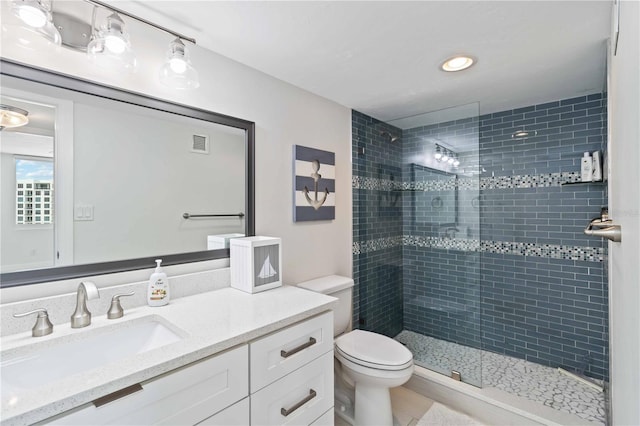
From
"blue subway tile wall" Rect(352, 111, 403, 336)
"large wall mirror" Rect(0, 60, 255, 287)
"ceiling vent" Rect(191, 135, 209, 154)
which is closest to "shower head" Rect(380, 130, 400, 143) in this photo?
"blue subway tile wall" Rect(352, 111, 403, 336)

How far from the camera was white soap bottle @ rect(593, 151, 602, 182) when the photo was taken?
2.13 m

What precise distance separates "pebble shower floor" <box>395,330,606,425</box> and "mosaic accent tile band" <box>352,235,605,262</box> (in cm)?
88

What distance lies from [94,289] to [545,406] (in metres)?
2.59

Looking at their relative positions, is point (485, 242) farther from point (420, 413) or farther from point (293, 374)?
point (293, 374)

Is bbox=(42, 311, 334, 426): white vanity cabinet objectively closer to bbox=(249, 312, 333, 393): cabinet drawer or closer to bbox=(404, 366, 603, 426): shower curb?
bbox=(249, 312, 333, 393): cabinet drawer

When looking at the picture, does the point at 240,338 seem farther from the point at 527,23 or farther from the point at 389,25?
the point at 527,23

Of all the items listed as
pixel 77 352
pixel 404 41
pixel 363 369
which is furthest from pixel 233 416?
pixel 404 41

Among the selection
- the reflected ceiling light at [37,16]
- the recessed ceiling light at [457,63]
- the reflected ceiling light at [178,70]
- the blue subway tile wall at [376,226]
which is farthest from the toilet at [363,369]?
the reflected ceiling light at [37,16]

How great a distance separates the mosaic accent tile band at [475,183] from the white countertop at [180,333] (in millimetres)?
1416

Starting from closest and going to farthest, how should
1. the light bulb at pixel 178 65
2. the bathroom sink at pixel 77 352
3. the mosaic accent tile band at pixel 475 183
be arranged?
the bathroom sink at pixel 77 352 < the light bulb at pixel 178 65 < the mosaic accent tile band at pixel 475 183

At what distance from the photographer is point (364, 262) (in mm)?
2627

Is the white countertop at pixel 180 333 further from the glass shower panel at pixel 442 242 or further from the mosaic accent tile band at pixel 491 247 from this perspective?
the glass shower panel at pixel 442 242

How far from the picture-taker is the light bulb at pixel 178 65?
1386 millimetres

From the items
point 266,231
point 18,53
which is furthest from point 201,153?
point 18,53
